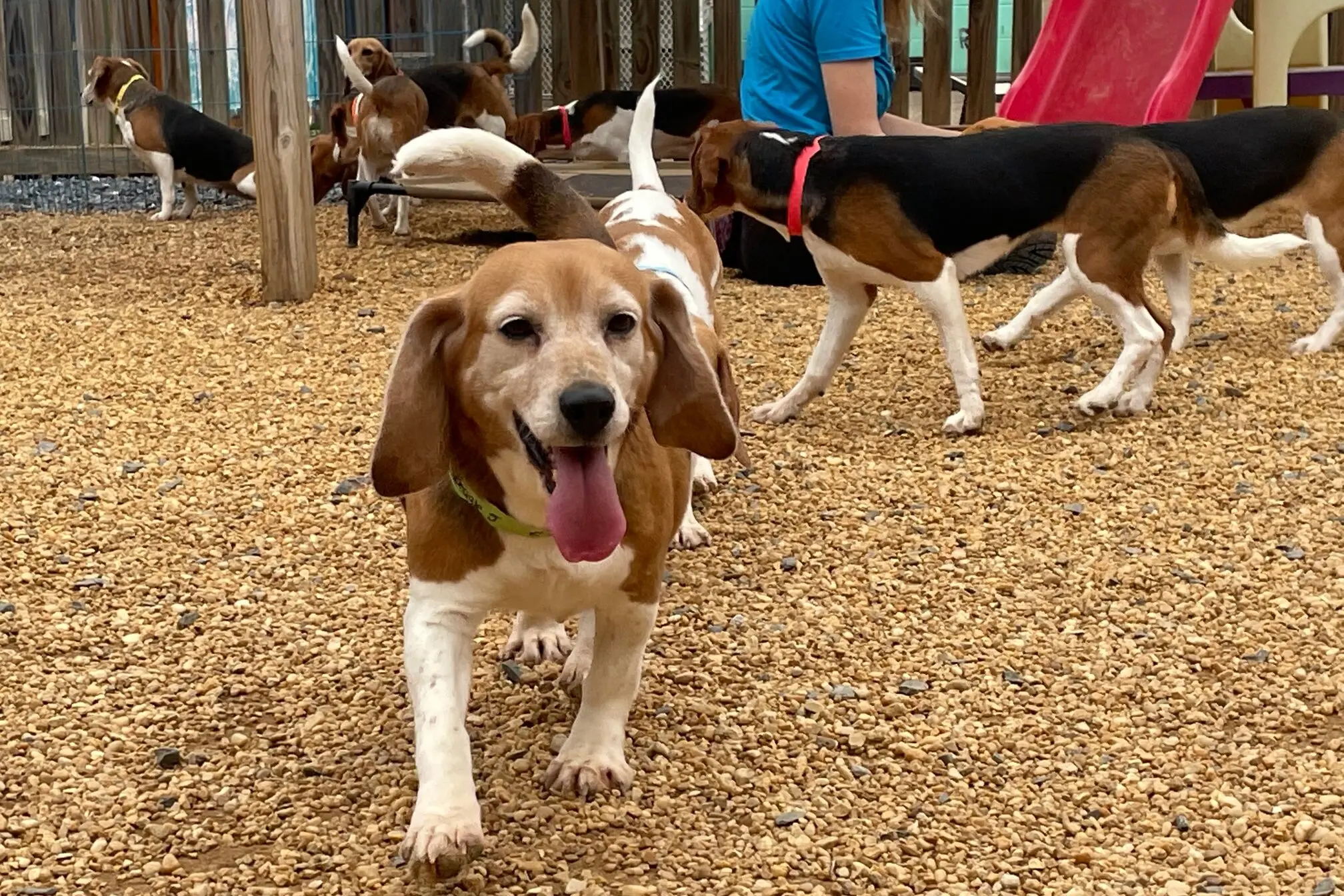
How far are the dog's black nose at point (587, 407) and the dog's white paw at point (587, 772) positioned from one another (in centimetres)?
68

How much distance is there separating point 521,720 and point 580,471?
79 centimetres

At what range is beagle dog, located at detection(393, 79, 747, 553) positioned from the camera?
10.5 feet

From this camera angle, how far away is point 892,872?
2463mm

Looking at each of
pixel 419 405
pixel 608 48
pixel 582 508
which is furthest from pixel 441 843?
pixel 608 48

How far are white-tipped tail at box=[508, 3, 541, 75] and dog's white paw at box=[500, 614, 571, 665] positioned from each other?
24.8ft

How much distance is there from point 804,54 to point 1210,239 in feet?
7.48

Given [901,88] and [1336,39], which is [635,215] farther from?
[1336,39]

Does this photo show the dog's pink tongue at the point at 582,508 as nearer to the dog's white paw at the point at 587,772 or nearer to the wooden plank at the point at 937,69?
the dog's white paw at the point at 587,772

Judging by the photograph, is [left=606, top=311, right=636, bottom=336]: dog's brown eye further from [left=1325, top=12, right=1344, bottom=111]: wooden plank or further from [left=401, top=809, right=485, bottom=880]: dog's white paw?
[left=1325, top=12, right=1344, bottom=111]: wooden plank

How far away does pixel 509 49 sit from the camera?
34.9 feet

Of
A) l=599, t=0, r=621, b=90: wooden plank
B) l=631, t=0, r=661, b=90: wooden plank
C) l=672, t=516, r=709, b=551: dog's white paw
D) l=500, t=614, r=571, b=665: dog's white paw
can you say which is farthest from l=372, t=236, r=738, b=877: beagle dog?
l=599, t=0, r=621, b=90: wooden plank

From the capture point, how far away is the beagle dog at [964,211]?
16.3 feet

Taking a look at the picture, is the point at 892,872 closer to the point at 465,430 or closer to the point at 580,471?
the point at 580,471

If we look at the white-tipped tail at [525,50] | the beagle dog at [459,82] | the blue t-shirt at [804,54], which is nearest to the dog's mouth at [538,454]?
the blue t-shirt at [804,54]
